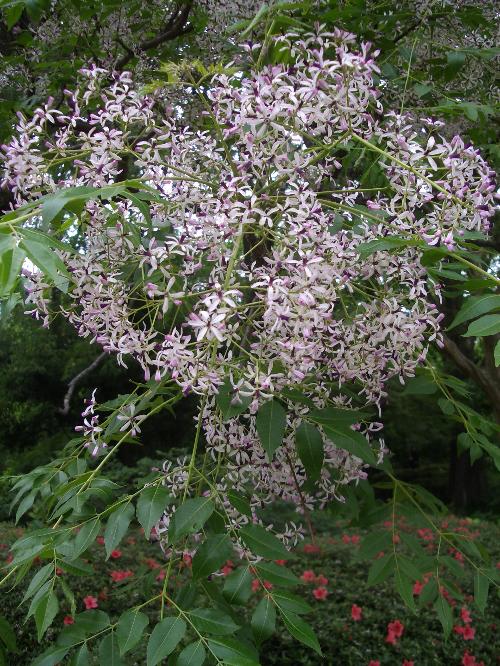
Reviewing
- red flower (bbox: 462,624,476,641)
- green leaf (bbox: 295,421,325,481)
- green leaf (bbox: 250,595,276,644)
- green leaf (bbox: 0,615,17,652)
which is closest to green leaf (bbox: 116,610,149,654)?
green leaf (bbox: 250,595,276,644)

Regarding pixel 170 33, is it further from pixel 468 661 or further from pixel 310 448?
pixel 468 661

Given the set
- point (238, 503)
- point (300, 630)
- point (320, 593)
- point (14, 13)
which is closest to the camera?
point (300, 630)

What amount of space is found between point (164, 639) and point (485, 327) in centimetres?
83

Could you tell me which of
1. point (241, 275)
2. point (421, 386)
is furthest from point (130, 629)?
point (421, 386)

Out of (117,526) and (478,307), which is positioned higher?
(478,307)

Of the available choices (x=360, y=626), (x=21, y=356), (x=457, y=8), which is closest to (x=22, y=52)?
(x=457, y=8)

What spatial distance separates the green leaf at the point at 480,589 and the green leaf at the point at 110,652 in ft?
3.30

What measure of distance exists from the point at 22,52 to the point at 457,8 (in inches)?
93.1

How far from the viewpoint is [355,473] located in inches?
74.9

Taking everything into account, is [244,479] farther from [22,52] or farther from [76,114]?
[22,52]

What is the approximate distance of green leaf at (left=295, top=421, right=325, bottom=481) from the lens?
61.7 inches

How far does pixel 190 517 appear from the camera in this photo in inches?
55.5

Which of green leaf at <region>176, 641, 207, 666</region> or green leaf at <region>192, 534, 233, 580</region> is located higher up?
green leaf at <region>192, 534, 233, 580</region>

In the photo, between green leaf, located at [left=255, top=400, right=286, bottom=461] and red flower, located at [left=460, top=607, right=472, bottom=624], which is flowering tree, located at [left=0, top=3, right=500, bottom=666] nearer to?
green leaf, located at [left=255, top=400, right=286, bottom=461]
